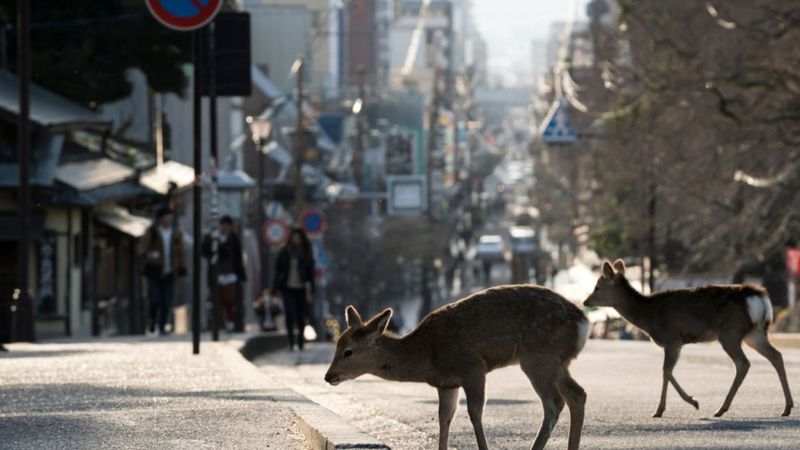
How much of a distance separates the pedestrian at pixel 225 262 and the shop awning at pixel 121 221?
522cm

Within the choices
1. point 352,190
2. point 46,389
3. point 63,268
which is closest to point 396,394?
point 46,389

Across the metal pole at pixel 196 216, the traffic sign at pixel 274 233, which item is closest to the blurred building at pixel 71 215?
the traffic sign at pixel 274 233

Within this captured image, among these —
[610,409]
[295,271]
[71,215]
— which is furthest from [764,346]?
[71,215]

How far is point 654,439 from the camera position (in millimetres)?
12164

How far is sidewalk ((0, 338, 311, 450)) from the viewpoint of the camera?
38.1 feet

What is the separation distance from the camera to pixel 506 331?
416 inches

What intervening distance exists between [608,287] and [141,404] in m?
3.58

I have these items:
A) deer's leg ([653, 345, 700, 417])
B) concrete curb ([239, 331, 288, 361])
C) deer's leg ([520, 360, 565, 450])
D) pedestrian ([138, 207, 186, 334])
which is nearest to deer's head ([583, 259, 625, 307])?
deer's leg ([653, 345, 700, 417])

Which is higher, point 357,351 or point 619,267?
point 619,267

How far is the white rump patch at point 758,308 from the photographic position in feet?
47.1

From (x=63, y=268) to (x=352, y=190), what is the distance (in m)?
55.8

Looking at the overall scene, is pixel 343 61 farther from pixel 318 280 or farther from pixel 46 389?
pixel 46 389

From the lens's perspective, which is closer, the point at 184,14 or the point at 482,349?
the point at 482,349

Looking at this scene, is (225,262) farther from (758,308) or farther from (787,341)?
(758,308)
